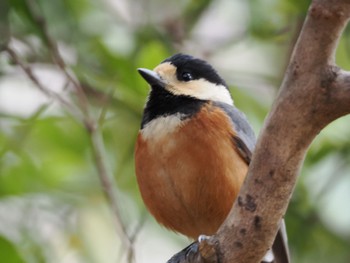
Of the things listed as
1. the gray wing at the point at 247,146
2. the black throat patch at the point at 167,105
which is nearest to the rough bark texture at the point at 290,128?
the gray wing at the point at 247,146

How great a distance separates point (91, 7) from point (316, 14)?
8.64 feet

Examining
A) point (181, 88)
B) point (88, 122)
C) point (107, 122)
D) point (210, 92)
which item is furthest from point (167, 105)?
point (107, 122)

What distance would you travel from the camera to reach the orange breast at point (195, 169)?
10.6 feet

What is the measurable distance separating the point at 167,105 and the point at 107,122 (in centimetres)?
109

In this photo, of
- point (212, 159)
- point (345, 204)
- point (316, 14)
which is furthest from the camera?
point (345, 204)

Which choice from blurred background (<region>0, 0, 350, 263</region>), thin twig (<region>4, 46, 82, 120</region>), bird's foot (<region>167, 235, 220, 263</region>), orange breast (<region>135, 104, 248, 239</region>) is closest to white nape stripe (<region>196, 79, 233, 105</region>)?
orange breast (<region>135, 104, 248, 239</region>)

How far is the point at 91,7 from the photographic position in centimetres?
476

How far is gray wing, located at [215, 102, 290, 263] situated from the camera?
3.31 m

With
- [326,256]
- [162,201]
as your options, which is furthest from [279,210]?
[326,256]

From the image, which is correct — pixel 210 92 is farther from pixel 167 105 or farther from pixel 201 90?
pixel 167 105

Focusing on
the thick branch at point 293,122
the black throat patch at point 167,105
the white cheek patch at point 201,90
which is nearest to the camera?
the thick branch at point 293,122

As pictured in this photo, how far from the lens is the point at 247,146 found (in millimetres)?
3326

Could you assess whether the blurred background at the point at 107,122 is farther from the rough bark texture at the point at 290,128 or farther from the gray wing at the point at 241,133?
the rough bark texture at the point at 290,128

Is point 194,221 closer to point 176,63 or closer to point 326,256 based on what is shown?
point 176,63
